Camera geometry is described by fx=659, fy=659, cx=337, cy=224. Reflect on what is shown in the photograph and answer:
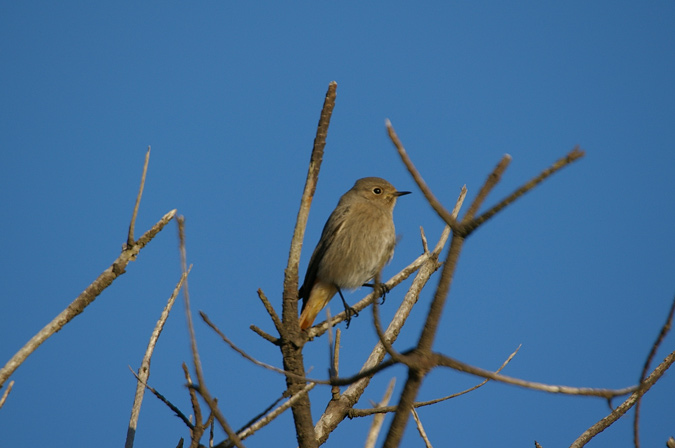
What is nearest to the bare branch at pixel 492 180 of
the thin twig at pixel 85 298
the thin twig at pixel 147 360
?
the thin twig at pixel 85 298

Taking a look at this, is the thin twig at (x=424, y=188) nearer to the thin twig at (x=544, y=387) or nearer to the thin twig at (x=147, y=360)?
the thin twig at (x=544, y=387)

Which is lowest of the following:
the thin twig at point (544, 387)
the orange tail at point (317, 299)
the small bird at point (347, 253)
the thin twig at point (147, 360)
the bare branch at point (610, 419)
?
the thin twig at point (544, 387)

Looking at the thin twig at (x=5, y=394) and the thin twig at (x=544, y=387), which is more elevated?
the thin twig at (x=5, y=394)

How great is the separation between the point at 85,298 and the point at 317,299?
4.89 m

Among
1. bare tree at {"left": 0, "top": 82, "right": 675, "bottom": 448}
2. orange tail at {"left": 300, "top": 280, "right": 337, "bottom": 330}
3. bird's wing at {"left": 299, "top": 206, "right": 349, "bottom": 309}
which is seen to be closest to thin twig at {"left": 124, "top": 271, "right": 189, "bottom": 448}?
bare tree at {"left": 0, "top": 82, "right": 675, "bottom": 448}

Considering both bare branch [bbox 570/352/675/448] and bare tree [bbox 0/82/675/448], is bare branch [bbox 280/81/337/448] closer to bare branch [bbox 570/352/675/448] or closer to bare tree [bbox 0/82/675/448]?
bare tree [bbox 0/82/675/448]

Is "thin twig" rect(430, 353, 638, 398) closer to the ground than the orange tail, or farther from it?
closer to the ground

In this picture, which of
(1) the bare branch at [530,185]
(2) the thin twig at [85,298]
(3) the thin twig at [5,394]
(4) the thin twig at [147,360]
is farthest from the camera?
(4) the thin twig at [147,360]

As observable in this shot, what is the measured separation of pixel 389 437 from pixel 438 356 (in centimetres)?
27

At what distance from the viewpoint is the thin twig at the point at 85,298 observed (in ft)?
7.80

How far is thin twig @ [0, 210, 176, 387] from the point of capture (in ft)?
7.80

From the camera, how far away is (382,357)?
192 inches

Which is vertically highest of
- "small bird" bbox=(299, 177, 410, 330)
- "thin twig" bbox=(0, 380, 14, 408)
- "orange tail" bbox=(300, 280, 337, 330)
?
"small bird" bbox=(299, 177, 410, 330)

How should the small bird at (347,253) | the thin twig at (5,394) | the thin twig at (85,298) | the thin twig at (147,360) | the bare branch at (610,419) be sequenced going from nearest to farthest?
the thin twig at (85,298)
the thin twig at (5,394)
the bare branch at (610,419)
the thin twig at (147,360)
the small bird at (347,253)
